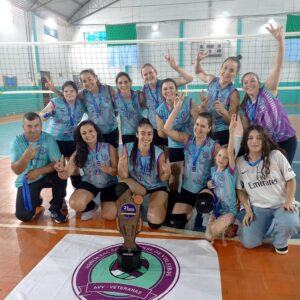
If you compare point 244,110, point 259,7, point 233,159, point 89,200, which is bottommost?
point 89,200

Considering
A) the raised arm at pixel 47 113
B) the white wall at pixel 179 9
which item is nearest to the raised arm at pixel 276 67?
the raised arm at pixel 47 113

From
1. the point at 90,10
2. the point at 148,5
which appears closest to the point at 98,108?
the point at 148,5

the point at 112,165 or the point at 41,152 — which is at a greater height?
the point at 41,152

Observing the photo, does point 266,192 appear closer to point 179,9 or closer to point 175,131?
point 175,131

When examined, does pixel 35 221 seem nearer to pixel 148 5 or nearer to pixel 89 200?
pixel 89 200

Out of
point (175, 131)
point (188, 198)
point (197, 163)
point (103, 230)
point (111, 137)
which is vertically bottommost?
point (103, 230)

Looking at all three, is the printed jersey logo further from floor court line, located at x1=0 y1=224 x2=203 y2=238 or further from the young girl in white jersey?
the young girl in white jersey

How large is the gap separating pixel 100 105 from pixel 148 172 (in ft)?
3.66

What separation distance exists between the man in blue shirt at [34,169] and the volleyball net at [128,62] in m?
9.99

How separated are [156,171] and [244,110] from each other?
1.09 meters

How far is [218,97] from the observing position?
10.5ft

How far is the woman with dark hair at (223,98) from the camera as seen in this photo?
3.05m

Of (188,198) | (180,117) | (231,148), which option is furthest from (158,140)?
(231,148)

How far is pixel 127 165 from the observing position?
10.1 feet
